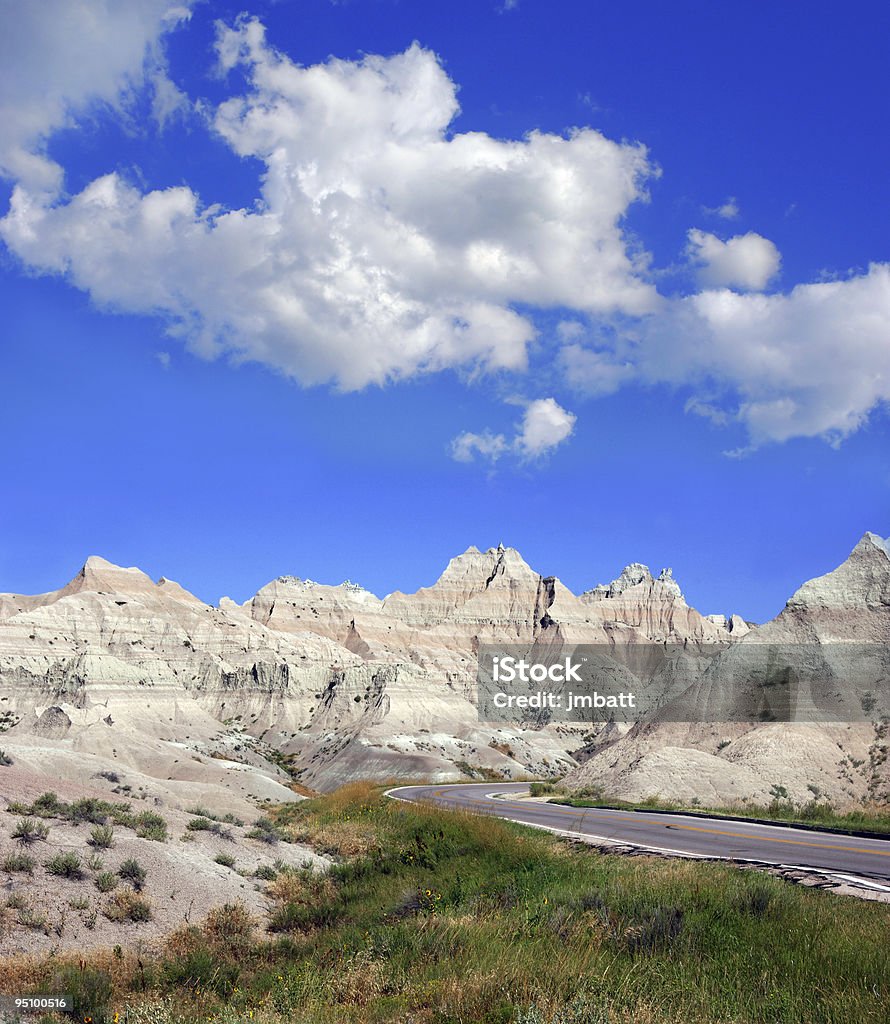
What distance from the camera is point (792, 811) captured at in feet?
101

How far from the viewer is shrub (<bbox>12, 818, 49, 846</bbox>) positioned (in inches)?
553

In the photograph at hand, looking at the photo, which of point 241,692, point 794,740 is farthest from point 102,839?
point 241,692

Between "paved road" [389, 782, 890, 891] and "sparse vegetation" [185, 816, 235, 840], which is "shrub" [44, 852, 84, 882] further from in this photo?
"paved road" [389, 782, 890, 891]

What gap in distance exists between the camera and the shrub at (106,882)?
12.9m

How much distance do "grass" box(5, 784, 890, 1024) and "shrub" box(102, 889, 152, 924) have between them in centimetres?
6

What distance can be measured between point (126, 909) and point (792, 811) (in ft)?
92.5

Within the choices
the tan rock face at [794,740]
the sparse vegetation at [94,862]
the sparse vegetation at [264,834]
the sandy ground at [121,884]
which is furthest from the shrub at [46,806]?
the tan rock face at [794,740]

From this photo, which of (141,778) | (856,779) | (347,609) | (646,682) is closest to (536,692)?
(646,682)

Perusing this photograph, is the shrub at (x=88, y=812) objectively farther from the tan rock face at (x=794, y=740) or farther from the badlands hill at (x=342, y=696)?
the tan rock face at (x=794, y=740)

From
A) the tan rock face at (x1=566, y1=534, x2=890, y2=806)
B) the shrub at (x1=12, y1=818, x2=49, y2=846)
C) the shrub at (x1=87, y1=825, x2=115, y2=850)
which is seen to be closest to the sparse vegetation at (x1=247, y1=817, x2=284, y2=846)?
the shrub at (x1=87, y1=825, x2=115, y2=850)

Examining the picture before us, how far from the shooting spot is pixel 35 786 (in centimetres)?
1806

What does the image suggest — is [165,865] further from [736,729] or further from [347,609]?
[347,609]

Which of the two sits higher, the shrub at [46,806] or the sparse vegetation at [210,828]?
the shrub at [46,806]

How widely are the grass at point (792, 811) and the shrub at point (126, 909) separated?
836 inches
